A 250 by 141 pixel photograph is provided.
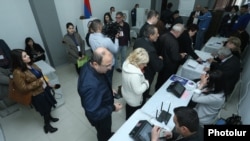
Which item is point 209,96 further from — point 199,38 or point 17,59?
point 199,38

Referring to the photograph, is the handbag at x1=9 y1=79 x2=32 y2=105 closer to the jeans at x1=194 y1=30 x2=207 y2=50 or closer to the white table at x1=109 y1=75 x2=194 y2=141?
the white table at x1=109 y1=75 x2=194 y2=141

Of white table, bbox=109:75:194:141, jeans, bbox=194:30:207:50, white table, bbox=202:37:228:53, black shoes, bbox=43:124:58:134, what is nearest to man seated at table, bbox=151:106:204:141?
white table, bbox=109:75:194:141

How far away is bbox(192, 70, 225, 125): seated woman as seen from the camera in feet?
6.01

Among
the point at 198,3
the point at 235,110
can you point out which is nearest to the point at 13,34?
the point at 235,110

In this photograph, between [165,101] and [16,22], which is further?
[16,22]

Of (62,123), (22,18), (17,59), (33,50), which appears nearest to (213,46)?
(62,123)

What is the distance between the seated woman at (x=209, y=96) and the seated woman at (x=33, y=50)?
375 cm

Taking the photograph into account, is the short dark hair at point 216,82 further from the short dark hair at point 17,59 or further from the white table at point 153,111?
the short dark hair at point 17,59

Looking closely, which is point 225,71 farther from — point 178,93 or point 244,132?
point 244,132

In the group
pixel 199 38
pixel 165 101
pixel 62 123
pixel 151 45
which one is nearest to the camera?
pixel 165 101

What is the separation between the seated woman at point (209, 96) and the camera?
1.83 meters

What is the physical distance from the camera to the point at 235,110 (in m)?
2.95

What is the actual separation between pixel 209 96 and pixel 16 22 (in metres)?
4.48

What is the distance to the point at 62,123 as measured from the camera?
275 cm
